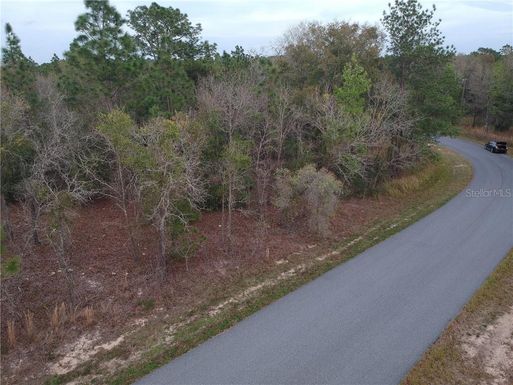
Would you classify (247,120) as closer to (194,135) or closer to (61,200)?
(194,135)

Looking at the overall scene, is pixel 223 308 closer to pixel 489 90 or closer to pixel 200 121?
pixel 200 121

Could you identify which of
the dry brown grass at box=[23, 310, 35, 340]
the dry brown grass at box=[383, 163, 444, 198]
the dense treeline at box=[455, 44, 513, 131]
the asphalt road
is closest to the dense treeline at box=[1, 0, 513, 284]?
the dry brown grass at box=[383, 163, 444, 198]

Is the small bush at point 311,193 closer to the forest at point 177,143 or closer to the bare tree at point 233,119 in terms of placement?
the forest at point 177,143

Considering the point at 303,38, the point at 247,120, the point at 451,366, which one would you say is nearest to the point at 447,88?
the point at 303,38

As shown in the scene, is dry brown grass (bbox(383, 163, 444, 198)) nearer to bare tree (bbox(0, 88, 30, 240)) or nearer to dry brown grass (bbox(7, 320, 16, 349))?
bare tree (bbox(0, 88, 30, 240))

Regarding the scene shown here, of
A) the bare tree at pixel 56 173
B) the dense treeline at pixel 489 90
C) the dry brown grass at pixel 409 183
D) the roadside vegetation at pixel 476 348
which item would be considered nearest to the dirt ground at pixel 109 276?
the bare tree at pixel 56 173

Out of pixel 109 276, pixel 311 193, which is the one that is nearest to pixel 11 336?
pixel 109 276
